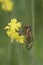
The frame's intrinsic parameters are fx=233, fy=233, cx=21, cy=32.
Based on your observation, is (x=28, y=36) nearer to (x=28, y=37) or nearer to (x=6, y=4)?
(x=28, y=37)

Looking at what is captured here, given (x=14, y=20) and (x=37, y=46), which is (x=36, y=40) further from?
(x=14, y=20)

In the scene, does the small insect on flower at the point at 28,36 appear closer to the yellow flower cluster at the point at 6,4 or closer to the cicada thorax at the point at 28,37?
the cicada thorax at the point at 28,37

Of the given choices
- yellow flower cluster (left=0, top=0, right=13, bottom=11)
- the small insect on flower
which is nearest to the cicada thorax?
the small insect on flower

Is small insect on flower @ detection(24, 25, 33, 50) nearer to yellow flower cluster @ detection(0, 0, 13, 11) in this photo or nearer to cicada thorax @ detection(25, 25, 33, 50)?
cicada thorax @ detection(25, 25, 33, 50)

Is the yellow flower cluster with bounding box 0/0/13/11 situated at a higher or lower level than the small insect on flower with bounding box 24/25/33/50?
higher

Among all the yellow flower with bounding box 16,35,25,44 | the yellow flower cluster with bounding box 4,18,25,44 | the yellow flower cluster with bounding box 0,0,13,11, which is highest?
the yellow flower cluster with bounding box 0,0,13,11

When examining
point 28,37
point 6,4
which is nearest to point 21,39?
point 28,37
